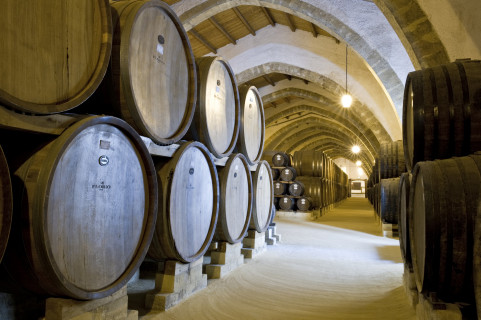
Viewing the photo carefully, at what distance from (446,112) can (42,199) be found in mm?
2660

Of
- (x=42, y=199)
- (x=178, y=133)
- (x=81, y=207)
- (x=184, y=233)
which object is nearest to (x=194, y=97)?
(x=178, y=133)

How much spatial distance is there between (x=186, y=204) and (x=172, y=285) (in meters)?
0.70

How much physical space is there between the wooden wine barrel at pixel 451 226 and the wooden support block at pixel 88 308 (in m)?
1.92

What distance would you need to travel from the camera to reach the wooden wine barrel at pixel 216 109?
3.72 m

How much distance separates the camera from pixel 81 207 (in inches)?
81.3

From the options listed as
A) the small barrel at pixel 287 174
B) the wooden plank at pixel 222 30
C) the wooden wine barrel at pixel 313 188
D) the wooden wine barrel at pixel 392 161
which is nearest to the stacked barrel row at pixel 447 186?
the wooden wine barrel at pixel 392 161

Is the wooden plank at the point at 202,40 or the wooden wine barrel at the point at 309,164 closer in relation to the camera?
the wooden plank at the point at 202,40

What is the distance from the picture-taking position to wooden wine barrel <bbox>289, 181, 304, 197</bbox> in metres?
11.9

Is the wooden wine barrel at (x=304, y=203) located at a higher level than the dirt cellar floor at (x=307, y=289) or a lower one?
higher

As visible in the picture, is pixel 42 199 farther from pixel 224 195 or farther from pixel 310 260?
pixel 310 260

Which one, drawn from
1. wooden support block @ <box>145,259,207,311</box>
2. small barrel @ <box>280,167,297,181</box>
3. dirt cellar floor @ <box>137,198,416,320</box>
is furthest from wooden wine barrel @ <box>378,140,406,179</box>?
wooden support block @ <box>145,259,207,311</box>

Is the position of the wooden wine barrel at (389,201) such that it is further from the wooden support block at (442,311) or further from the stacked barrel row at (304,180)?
the wooden support block at (442,311)

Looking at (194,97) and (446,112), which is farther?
(194,97)

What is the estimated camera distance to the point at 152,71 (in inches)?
112
